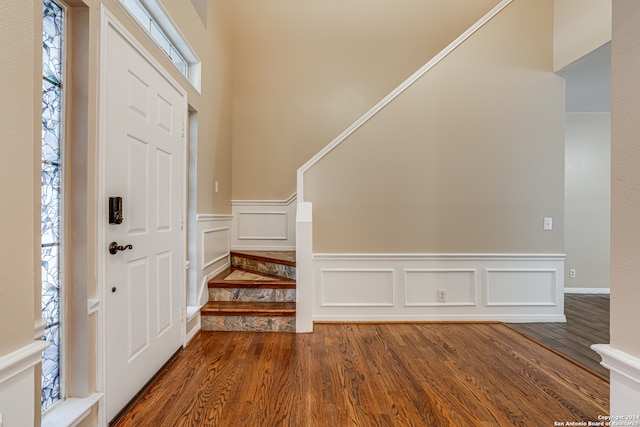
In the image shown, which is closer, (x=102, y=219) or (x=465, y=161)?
(x=102, y=219)

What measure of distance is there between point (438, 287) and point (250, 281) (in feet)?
6.56

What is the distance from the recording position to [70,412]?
1340mm

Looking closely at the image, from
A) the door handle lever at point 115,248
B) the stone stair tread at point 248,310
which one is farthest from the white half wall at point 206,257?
the door handle lever at point 115,248

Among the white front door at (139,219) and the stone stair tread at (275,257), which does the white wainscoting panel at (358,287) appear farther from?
the white front door at (139,219)

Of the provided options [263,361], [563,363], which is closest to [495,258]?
[563,363]

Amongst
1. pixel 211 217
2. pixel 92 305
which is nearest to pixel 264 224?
pixel 211 217

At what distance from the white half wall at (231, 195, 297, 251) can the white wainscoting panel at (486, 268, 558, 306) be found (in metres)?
2.45

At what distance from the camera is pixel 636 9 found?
0.77 m

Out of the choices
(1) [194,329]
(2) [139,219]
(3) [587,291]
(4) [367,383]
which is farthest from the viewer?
(3) [587,291]

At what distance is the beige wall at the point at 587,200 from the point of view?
14.6ft

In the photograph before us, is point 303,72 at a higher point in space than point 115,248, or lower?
higher

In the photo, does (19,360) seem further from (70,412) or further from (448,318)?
(448,318)

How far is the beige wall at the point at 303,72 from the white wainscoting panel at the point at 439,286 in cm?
211

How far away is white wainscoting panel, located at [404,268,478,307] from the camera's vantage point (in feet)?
10.6
